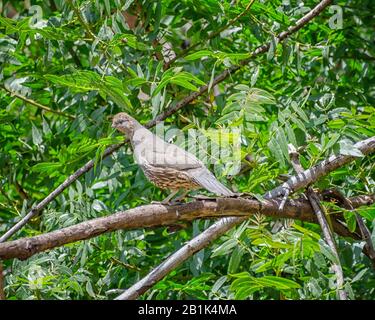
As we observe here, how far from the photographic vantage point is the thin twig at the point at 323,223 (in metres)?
3.78

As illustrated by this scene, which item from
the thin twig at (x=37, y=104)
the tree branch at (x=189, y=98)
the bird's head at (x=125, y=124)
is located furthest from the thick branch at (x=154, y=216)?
the thin twig at (x=37, y=104)

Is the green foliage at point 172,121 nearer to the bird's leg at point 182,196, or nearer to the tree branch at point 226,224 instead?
Result: the tree branch at point 226,224

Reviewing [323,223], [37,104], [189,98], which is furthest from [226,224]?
[37,104]

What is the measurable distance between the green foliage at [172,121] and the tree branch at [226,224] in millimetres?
54

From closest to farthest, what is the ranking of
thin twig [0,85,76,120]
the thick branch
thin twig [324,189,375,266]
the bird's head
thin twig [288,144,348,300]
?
the thick branch
thin twig [288,144,348,300]
thin twig [324,189,375,266]
the bird's head
thin twig [0,85,76,120]

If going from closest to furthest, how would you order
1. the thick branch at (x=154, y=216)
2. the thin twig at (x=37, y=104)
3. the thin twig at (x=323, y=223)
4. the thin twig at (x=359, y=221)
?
1. the thick branch at (x=154, y=216)
2. the thin twig at (x=323, y=223)
3. the thin twig at (x=359, y=221)
4. the thin twig at (x=37, y=104)

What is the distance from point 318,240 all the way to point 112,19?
4.62ft

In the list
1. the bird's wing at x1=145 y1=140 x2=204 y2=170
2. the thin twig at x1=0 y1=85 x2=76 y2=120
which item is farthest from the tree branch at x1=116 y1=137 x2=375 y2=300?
the thin twig at x1=0 y1=85 x2=76 y2=120

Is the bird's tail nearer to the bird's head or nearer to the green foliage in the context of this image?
the green foliage

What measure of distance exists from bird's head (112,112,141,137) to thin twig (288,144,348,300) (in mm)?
759

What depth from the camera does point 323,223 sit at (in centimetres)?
399

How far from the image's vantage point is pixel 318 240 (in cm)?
381

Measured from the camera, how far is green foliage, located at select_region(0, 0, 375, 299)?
157 inches

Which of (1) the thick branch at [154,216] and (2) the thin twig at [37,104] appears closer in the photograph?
(1) the thick branch at [154,216]
